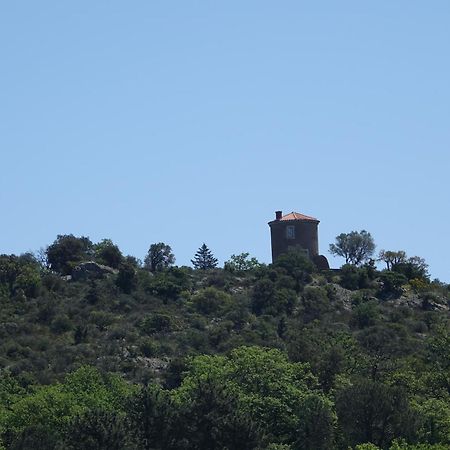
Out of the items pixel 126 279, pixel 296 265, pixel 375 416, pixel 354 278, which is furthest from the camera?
pixel 354 278

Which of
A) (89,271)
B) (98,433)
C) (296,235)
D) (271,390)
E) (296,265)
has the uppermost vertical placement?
(296,235)

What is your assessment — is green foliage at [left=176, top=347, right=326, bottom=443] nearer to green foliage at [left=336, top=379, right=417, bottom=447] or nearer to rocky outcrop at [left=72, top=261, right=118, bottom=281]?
green foliage at [left=336, top=379, right=417, bottom=447]

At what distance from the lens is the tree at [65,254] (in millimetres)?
120188

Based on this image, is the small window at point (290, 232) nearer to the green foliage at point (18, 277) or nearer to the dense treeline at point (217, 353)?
the dense treeline at point (217, 353)

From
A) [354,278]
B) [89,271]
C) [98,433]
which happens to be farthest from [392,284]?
[98,433]

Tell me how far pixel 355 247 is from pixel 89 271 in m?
31.7

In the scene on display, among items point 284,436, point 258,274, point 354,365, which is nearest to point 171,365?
point 354,365

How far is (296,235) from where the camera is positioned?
119m

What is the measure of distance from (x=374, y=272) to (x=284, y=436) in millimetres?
53316

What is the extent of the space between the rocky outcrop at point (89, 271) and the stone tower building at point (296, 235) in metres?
14.2

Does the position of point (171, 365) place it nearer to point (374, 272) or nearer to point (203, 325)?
point (203, 325)

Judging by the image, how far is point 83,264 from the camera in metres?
116

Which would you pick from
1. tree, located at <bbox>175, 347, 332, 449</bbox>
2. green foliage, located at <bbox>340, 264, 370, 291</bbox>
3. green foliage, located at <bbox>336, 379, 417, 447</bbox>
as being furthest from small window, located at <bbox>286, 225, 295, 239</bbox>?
green foliage, located at <bbox>336, 379, 417, 447</bbox>

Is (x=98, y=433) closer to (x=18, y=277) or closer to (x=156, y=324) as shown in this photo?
(x=156, y=324)
